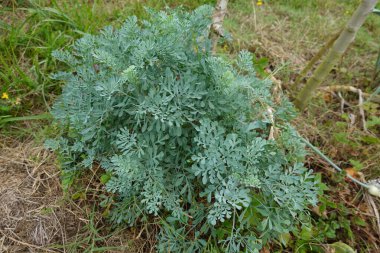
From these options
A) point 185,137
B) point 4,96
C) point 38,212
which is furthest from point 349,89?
point 4,96

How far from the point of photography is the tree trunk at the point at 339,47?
191cm

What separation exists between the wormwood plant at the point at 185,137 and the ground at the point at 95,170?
0.87 feet

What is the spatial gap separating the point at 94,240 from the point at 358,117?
6.89 feet

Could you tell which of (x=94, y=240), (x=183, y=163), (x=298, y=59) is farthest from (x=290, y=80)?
(x=94, y=240)

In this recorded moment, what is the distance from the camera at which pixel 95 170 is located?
1.77 meters

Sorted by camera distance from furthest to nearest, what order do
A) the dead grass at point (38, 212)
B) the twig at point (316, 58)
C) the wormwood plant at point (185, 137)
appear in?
the twig at point (316, 58)
the dead grass at point (38, 212)
the wormwood plant at point (185, 137)

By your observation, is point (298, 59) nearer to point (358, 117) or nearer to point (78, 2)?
point (358, 117)

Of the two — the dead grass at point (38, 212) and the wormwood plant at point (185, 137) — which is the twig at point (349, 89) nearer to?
the wormwood plant at point (185, 137)

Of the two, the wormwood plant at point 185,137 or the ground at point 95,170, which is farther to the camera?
the ground at point 95,170

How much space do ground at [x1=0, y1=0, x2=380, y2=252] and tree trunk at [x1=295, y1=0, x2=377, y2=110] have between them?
163 mm

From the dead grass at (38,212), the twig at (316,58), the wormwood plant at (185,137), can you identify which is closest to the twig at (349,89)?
the twig at (316,58)

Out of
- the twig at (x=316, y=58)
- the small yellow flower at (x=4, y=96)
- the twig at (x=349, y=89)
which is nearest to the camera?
the small yellow flower at (x=4, y=96)

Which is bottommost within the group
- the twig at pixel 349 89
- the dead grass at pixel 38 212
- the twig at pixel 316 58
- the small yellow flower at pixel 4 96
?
the dead grass at pixel 38 212

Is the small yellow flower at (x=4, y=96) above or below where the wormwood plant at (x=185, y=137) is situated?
below
